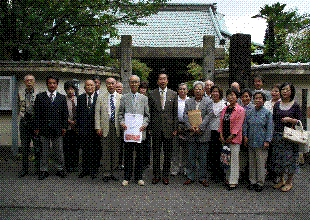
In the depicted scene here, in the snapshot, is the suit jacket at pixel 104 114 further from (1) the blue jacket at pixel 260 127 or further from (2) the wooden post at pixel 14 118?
(2) the wooden post at pixel 14 118

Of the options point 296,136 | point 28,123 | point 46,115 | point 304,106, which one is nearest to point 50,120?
point 46,115

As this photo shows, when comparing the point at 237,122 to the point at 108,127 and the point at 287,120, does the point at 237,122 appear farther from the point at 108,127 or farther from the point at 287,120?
the point at 108,127

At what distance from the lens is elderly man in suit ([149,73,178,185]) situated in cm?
588

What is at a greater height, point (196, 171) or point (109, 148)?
point (109, 148)

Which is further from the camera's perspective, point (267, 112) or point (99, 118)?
point (99, 118)

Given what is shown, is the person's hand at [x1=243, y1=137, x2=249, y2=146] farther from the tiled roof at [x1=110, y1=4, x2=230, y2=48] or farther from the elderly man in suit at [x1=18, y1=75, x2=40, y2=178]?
the tiled roof at [x1=110, y1=4, x2=230, y2=48]

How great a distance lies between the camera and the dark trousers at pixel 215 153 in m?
6.15

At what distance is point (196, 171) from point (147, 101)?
68.8 inches

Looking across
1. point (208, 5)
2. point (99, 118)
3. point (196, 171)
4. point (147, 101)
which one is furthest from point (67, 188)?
point (208, 5)

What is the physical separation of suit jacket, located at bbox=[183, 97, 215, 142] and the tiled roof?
12.0 metres

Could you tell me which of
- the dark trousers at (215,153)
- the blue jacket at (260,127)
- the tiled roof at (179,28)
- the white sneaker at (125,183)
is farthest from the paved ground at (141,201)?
the tiled roof at (179,28)

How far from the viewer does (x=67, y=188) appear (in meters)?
5.54

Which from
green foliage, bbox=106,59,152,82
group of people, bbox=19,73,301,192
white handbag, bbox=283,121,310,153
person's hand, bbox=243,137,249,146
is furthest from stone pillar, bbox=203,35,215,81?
green foliage, bbox=106,59,152,82

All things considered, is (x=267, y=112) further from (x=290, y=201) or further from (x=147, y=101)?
(x=147, y=101)
